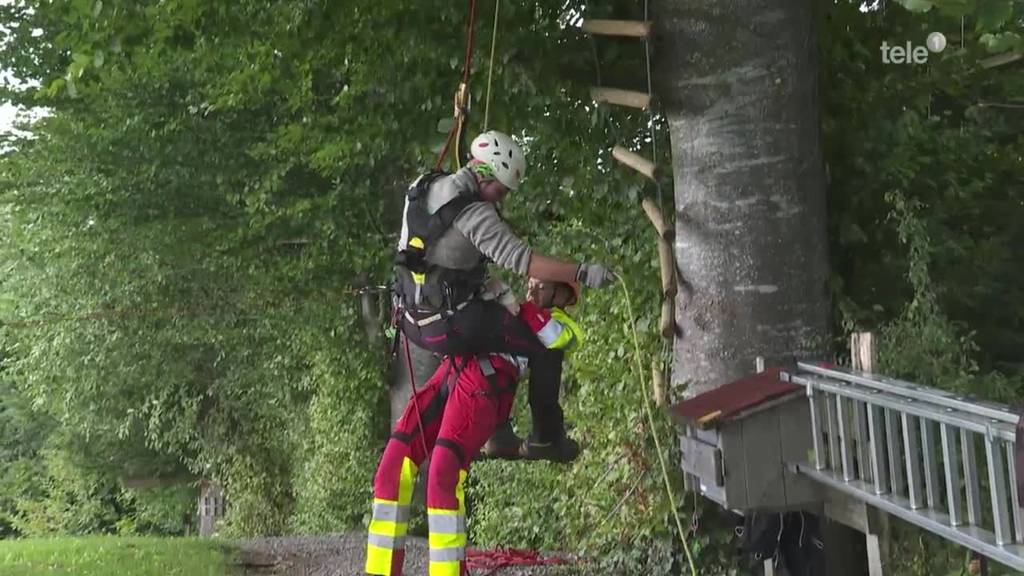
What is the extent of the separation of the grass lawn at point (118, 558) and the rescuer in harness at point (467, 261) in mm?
4578

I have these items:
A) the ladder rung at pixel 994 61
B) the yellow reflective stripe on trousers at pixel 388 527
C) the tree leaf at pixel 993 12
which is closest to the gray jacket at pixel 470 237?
the yellow reflective stripe on trousers at pixel 388 527

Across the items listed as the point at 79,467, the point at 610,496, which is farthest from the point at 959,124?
the point at 79,467

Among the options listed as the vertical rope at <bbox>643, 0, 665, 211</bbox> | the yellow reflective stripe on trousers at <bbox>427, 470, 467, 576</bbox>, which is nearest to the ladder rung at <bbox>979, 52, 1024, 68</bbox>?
the vertical rope at <bbox>643, 0, 665, 211</bbox>

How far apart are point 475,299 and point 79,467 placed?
77.2ft

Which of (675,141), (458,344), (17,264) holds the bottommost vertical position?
(458,344)

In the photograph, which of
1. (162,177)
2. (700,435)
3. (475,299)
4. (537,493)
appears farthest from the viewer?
(162,177)

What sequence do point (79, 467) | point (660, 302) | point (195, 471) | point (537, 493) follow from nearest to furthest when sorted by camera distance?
point (660, 302), point (537, 493), point (195, 471), point (79, 467)

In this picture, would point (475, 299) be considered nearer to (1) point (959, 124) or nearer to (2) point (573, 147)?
(2) point (573, 147)

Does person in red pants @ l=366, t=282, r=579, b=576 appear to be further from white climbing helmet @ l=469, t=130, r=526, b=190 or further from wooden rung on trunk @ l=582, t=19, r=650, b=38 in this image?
wooden rung on trunk @ l=582, t=19, r=650, b=38

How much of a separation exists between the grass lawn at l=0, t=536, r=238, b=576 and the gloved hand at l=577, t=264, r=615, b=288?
521cm

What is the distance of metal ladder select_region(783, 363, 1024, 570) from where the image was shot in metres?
2.75

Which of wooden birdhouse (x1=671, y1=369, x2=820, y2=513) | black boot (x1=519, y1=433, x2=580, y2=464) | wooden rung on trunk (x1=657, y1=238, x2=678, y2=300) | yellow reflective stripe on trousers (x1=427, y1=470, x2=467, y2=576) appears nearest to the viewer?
wooden birdhouse (x1=671, y1=369, x2=820, y2=513)

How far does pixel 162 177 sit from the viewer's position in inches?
499

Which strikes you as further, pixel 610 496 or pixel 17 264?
pixel 17 264
